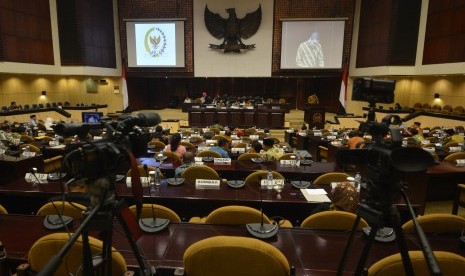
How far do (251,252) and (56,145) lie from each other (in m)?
6.13

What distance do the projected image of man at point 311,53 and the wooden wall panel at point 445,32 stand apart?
4.38 meters

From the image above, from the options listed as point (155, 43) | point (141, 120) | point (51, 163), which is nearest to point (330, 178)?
point (141, 120)

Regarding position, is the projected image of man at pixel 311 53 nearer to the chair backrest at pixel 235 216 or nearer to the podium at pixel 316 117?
the podium at pixel 316 117

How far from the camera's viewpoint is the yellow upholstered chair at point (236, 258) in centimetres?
155

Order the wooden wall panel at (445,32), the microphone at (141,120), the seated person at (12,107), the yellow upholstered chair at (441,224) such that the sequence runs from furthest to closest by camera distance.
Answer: the seated person at (12,107), the wooden wall panel at (445,32), the yellow upholstered chair at (441,224), the microphone at (141,120)

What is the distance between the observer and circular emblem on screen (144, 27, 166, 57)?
49.3 feet

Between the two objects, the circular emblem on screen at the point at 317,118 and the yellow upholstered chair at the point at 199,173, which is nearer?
the yellow upholstered chair at the point at 199,173

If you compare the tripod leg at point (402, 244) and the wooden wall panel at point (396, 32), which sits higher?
the wooden wall panel at point (396, 32)

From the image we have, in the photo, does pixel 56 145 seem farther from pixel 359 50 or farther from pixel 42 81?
pixel 359 50

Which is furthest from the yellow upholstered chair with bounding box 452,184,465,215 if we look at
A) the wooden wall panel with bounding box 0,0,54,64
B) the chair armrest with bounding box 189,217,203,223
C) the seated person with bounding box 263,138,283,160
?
the wooden wall panel with bounding box 0,0,54,64

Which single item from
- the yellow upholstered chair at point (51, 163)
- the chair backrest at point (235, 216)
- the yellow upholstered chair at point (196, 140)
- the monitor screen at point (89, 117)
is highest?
the monitor screen at point (89, 117)

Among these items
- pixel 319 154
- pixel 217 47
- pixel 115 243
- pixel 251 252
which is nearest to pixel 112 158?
pixel 251 252

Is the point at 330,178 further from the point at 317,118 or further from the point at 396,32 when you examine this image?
the point at 396,32

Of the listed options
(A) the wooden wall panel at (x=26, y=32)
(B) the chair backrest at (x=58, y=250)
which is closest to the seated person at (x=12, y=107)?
(A) the wooden wall panel at (x=26, y=32)
